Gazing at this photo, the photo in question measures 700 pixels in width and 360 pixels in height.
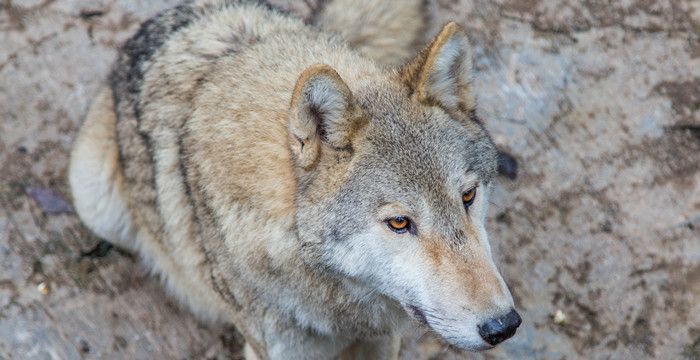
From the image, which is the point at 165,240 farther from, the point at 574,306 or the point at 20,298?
the point at 574,306

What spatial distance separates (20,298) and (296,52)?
2.54 m

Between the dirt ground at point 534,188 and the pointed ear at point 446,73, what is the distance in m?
1.93

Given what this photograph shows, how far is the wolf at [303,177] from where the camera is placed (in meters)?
3.72

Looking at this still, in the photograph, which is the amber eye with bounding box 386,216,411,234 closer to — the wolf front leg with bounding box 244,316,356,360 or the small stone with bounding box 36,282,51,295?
the wolf front leg with bounding box 244,316,356,360

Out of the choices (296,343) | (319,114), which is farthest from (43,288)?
(319,114)

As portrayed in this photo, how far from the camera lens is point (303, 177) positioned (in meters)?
3.87

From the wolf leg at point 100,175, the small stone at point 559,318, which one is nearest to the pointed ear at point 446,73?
the small stone at point 559,318

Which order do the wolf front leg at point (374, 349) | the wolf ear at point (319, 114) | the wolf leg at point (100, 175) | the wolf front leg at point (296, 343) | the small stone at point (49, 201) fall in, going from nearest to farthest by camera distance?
the wolf ear at point (319, 114) < the wolf front leg at point (296, 343) < the wolf front leg at point (374, 349) < the wolf leg at point (100, 175) < the small stone at point (49, 201)

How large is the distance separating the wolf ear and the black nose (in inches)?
37.8

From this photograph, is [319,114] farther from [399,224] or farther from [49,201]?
[49,201]

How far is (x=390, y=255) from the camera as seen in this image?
3.74m

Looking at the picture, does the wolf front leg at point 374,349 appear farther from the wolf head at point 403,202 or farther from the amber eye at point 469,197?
the amber eye at point 469,197

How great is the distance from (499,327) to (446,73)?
118 centimetres

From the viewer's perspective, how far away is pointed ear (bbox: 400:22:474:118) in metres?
3.87
